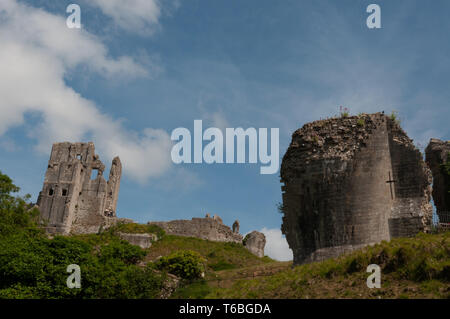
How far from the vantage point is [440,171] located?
71.5 feet

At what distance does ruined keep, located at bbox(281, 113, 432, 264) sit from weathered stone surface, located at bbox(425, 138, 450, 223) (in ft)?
16.0

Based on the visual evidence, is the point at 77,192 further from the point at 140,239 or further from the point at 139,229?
the point at 140,239

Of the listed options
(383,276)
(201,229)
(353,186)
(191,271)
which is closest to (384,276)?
(383,276)

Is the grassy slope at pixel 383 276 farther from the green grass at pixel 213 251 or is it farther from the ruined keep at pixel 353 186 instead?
the green grass at pixel 213 251

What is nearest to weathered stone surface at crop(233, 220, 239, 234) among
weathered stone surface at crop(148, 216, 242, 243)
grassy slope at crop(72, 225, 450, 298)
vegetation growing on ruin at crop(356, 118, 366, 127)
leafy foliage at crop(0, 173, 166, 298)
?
weathered stone surface at crop(148, 216, 242, 243)

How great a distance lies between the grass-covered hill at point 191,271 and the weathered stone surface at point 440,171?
24.1ft

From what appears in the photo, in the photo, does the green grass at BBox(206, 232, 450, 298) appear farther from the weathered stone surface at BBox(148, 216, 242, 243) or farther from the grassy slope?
the weathered stone surface at BBox(148, 216, 242, 243)

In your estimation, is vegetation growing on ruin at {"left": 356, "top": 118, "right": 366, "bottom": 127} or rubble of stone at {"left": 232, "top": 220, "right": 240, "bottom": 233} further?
rubble of stone at {"left": 232, "top": 220, "right": 240, "bottom": 233}

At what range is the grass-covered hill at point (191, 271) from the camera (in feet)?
40.0

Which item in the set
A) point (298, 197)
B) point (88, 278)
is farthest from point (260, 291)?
point (88, 278)

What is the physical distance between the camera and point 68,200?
45625 millimetres

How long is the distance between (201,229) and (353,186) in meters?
28.4

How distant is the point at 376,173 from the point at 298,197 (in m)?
3.71

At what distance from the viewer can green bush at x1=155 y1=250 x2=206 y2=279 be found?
84.7 feet
